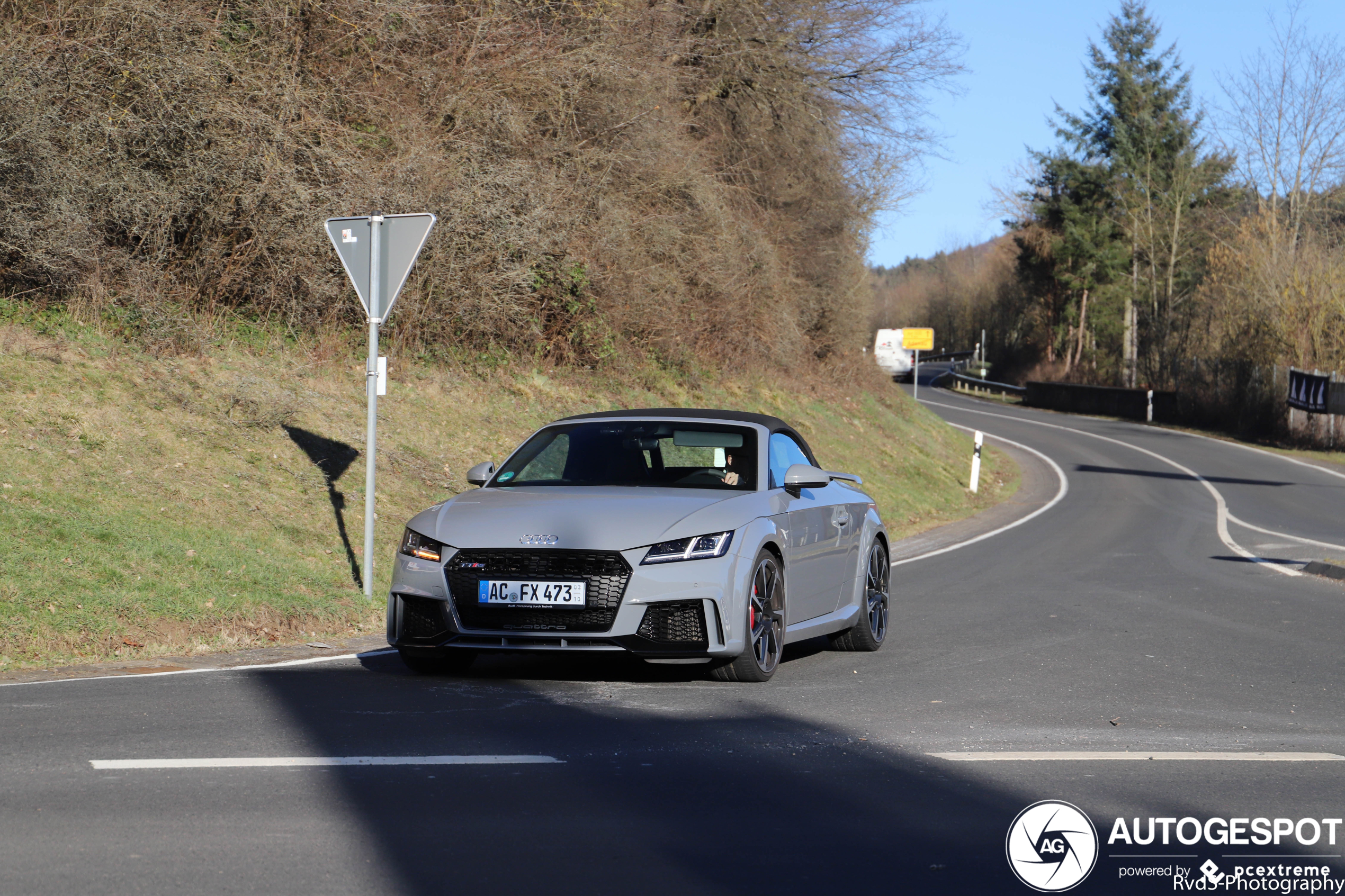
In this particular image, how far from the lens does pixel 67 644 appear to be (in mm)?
8570

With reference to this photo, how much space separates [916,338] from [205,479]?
56650 mm

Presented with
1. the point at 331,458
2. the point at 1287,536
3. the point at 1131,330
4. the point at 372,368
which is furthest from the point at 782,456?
the point at 1131,330

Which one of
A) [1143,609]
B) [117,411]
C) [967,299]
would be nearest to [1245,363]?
[1143,609]

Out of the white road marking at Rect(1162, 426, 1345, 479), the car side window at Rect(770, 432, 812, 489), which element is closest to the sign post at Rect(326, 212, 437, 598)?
the car side window at Rect(770, 432, 812, 489)

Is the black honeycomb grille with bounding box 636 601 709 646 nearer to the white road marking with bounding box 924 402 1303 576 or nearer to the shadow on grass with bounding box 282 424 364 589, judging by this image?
the shadow on grass with bounding box 282 424 364 589

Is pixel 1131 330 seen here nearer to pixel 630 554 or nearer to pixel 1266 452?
pixel 1266 452

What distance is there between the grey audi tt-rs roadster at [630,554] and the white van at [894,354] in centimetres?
5867

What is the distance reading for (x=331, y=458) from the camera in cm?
1428

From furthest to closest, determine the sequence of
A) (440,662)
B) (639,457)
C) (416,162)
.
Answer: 1. (416,162)
2. (639,457)
3. (440,662)

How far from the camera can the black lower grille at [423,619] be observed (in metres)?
7.52

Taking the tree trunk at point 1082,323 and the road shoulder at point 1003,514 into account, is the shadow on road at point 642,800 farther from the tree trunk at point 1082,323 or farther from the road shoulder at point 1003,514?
the tree trunk at point 1082,323

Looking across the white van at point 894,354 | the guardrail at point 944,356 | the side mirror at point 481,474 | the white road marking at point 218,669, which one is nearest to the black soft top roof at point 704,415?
the side mirror at point 481,474

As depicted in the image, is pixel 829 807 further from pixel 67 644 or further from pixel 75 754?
pixel 67 644

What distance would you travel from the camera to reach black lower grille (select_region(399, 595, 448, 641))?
296 inches
